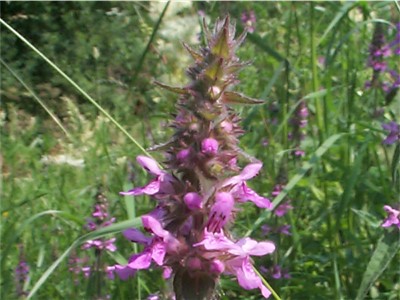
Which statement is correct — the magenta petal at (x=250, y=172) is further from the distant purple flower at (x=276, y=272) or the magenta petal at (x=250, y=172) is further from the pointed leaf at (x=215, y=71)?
the distant purple flower at (x=276, y=272)

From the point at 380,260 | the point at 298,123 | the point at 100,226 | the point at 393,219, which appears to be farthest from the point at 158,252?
the point at 298,123

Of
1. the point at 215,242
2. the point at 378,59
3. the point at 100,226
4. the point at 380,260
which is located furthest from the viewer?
the point at 378,59

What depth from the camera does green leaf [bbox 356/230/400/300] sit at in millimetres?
1321

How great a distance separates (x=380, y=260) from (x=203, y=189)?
0.61 m

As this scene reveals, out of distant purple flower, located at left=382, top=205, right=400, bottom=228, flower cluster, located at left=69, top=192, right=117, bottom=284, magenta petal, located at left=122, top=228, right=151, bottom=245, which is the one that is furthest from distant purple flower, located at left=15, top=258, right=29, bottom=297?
magenta petal, located at left=122, top=228, right=151, bottom=245

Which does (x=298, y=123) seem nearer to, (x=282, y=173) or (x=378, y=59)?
(x=378, y=59)

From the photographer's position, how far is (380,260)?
4.58 feet

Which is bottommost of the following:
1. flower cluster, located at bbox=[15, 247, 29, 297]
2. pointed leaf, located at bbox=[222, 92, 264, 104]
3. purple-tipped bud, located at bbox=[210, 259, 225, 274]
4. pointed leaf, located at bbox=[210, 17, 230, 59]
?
flower cluster, located at bbox=[15, 247, 29, 297]

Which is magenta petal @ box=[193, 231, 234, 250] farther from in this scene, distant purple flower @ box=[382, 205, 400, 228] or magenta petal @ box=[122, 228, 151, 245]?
distant purple flower @ box=[382, 205, 400, 228]

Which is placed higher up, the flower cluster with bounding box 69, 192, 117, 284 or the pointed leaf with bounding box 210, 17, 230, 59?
the pointed leaf with bounding box 210, 17, 230, 59

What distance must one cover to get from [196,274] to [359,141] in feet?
5.47

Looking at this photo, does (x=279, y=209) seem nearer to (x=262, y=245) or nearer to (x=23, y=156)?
(x=262, y=245)

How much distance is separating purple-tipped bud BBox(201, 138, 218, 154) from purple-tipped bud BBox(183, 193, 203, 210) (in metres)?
0.06

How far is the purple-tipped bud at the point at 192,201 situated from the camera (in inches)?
35.1
